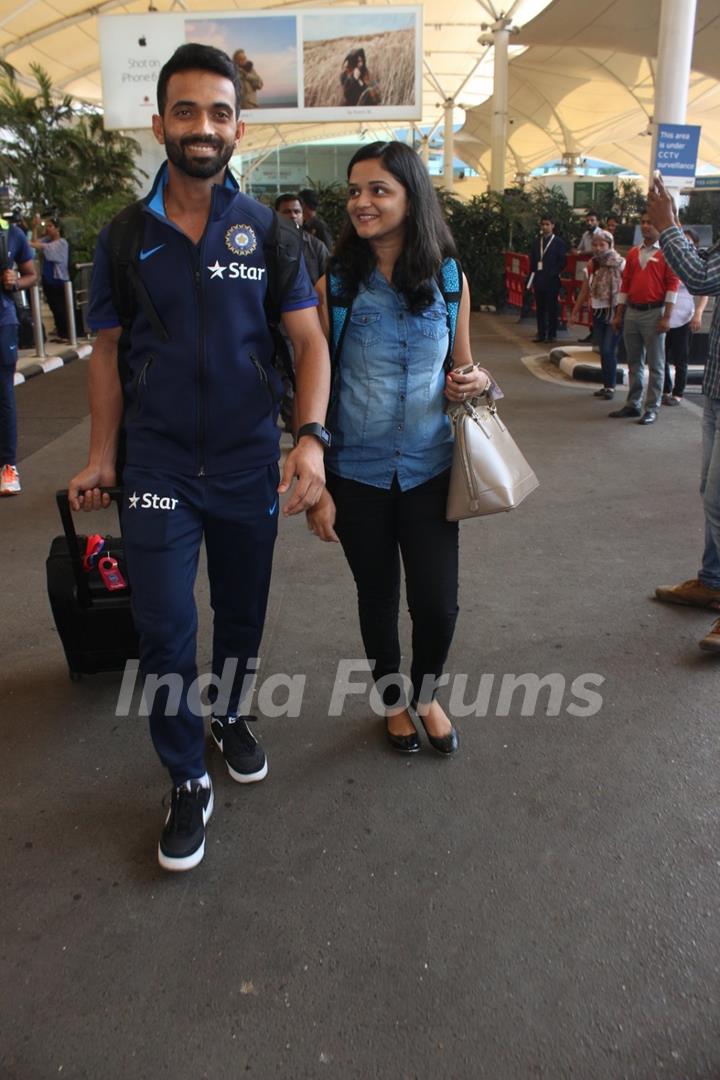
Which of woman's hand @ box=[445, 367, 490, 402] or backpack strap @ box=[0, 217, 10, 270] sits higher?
backpack strap @ box=[0, 217, 10, 270]

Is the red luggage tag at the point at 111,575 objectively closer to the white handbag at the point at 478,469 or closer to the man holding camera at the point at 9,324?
the white handbag at the point at 478,469

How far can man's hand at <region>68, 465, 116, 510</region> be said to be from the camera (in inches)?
102

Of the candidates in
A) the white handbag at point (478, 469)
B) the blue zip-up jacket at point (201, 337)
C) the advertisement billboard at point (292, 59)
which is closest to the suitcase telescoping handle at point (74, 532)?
the blue zip-up jacket at point (201, 337)

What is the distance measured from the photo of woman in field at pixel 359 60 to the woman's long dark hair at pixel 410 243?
15973mm

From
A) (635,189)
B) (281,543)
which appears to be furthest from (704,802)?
(635,189)

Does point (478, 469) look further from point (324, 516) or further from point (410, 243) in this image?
point (410, 243)

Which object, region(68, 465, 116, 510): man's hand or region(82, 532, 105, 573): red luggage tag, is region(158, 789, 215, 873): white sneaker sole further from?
region(82, 532, 105, 573): red luggage tag

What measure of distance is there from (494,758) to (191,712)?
44.8 inches

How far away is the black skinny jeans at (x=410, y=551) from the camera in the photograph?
2830mm

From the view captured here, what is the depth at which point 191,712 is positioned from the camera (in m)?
2.57

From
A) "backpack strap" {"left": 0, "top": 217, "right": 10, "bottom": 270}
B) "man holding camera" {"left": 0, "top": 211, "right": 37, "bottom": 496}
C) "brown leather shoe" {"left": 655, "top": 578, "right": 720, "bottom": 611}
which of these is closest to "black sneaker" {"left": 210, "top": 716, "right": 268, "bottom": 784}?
"brown leather shoe" {"left": 655, "top": 578, "right": 720, "bottom": 611}

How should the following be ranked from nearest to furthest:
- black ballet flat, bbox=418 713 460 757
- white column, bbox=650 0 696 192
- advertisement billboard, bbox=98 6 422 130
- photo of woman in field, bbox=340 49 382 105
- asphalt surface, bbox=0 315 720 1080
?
asphalt surface, bbox=0 315 720 1080
black ballet flat, bbox=418 713 460 757
white column, bbox=650 0 696 192
advertisement billboard, bbox=98 6 422 130
photo of woman in field, bbox=340 49 382 105

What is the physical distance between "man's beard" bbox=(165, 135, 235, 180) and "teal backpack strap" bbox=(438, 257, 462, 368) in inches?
28.6

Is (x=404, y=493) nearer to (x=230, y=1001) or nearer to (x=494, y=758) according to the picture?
(x=494, y=758)
